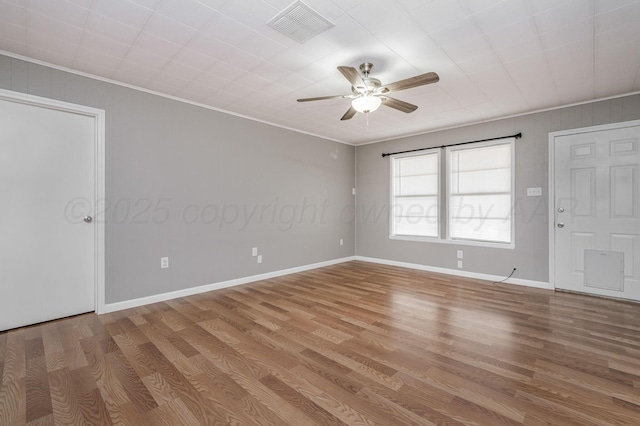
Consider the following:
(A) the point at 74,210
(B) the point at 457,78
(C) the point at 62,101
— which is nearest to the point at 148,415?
(A) the point at 74,210

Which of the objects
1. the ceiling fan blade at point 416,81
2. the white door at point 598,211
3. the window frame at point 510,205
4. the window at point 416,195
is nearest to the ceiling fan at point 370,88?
the ceiling fan blade at point 416,81

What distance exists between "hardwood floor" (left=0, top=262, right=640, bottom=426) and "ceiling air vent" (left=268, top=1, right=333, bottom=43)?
102 inches

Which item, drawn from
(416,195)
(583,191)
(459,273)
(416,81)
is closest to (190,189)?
(416,81)

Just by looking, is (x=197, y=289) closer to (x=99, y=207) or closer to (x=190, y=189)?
(x=190, y=189)

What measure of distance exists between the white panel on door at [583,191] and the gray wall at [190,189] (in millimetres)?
3964

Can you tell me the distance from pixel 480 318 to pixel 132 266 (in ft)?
13.1

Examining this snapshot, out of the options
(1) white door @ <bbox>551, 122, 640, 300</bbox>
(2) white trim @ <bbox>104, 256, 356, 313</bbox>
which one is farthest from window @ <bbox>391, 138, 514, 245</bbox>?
(2) white trim @ <bbox>104, 256, 356, 313</bbox>

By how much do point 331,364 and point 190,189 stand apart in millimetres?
2973

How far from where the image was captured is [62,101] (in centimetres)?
306

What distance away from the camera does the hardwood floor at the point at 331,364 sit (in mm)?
1693

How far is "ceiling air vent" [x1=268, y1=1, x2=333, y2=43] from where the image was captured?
2111mm

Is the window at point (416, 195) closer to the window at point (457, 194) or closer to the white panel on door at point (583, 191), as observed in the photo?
the window at point (457, 194)

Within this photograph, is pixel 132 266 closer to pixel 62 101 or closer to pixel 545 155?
pixel 62 101

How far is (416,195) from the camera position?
5.73 meters
